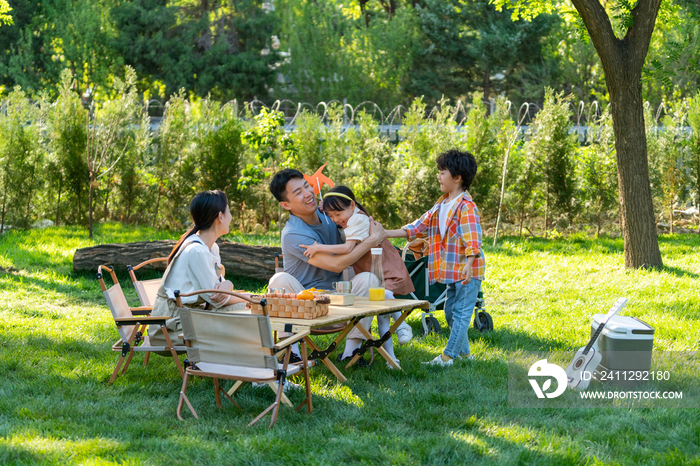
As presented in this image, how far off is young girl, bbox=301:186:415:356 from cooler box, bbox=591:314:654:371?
1487mm

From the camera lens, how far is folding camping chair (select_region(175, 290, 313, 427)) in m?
3.42

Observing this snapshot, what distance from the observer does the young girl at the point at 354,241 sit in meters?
4.56

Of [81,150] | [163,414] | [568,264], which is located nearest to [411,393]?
[163,414]

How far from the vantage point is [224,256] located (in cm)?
810

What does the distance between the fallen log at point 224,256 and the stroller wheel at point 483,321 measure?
3123 millimetres

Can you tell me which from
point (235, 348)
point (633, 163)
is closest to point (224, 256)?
point (235, 348)

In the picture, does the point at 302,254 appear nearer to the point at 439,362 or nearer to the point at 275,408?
the point at 439,362

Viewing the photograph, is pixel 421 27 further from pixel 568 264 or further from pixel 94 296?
pixel 94 296

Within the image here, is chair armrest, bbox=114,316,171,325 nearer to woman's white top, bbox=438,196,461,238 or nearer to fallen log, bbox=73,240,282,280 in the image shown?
woman's white top, bbox=438,196,461,238

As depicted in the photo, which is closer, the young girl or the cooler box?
the cooler box

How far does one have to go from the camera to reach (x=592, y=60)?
23609 mm

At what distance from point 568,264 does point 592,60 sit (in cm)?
1732

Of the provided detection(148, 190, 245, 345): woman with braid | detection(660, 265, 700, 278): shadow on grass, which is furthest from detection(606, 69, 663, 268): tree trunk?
detection(148, 190, 245, 345): woman with braid

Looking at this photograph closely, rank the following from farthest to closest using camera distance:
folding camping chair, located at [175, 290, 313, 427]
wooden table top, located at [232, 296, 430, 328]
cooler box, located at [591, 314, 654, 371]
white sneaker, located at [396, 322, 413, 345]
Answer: white sneaker, located at [396, 322, 413, 345] → cooler box, located at [591, 314, 654, 371] → wooden table top, located at [232, 296, 430, 328] → folding camping chair, located at [175, 290, 313, 427]
